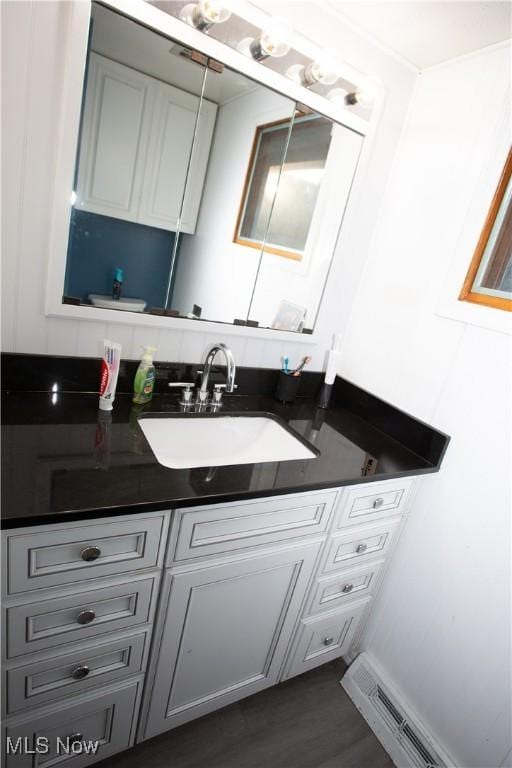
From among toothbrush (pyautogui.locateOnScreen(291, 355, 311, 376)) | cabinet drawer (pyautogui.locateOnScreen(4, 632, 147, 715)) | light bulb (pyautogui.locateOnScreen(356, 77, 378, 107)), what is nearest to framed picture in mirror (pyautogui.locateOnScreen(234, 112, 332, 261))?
light bulb (pyautogui.locateOnScreen(356, 77, 378, 107))

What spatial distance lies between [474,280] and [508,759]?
1339 mm

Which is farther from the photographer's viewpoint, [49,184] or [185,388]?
[185,388]

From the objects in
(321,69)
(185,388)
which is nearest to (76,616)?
(185,388)

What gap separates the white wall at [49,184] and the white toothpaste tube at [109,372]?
12 centimetres

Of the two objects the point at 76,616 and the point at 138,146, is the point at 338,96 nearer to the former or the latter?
the point at 138,146

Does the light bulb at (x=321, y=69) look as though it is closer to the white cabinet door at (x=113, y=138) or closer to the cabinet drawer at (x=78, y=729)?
the white cabinet door at (x=113, y=138)

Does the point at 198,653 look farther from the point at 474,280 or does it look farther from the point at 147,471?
the point at 474,280

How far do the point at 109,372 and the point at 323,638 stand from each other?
1.12 metres

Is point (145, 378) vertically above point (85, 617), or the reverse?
point (145, 378)

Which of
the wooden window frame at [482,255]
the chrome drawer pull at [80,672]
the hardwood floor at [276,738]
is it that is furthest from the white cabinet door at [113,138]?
the hardwood floor at [276,738]

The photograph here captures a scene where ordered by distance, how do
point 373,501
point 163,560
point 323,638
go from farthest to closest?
point 323,638 → point 373,501 → point 163,560

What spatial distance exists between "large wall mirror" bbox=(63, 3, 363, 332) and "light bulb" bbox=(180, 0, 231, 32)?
0.06m

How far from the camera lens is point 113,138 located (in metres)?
1.05

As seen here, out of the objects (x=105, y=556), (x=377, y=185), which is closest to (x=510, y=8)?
(x=377, y=185)
